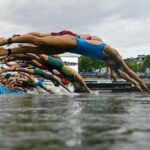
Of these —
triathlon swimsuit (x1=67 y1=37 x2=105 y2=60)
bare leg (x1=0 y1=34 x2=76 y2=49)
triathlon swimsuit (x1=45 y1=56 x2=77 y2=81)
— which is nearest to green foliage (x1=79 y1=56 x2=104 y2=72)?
triathlon swimsuit (x1=45 y1=56 x2=77 y2=81)

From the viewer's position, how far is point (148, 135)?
4.47 m

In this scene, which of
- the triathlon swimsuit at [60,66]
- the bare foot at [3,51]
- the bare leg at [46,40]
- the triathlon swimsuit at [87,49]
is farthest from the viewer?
the triathlon swimsuit at [60,66]

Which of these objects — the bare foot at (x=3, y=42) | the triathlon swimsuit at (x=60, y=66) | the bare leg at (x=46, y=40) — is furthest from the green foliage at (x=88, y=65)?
the bare leg at (x=46, y=40)

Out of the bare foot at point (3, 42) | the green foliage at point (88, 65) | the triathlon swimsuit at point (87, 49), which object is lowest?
the triathlon swimsuit at point (87, 49)

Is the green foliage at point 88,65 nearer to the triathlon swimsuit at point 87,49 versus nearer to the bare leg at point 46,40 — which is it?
the triathlon swimsuit at point 87,49

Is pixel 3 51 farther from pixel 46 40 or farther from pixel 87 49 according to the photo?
pixel 87 49

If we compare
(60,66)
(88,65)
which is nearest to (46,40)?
(60,66)

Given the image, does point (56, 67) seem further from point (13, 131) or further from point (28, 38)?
point (13, 131)

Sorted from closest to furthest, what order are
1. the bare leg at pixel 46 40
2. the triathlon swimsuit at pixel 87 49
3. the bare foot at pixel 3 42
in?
1. the bare leg at pixel 46 40
2. the bare foot at pixel 3 42
3. the triathlon swimsuit at pixel 87 49

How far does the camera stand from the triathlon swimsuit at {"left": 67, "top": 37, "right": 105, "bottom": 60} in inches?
582

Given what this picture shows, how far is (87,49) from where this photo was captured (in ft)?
50.0

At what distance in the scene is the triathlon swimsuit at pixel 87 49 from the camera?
14789 millimetres

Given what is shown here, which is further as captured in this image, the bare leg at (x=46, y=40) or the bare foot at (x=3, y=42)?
the bare foot at (x=3, y=42)

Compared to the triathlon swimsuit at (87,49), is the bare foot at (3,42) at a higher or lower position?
higher
